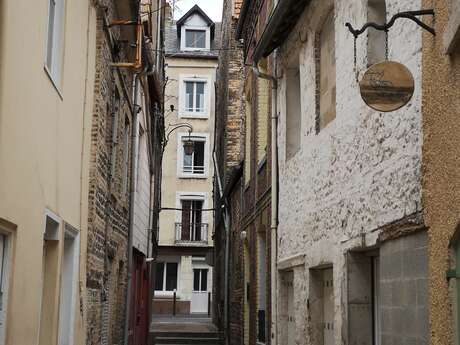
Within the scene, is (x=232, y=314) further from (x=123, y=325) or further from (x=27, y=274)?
(x=27, y=274)

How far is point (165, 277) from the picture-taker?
3712cm

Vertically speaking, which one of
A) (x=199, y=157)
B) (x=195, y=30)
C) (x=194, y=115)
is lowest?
(x=199, y=157)

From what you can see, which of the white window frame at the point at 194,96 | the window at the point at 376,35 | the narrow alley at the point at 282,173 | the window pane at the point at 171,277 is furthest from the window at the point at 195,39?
the window at the point at 376,35

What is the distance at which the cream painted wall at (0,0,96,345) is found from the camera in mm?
5535

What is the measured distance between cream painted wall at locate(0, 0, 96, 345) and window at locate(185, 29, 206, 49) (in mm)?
29813

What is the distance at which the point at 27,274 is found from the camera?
6.35m

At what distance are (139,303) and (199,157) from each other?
1977 cm

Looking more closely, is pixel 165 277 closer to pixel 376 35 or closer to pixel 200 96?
pixel 200 96

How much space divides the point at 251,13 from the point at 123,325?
22.6 ft

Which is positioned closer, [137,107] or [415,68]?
[415,68]

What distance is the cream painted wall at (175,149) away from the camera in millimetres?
37531

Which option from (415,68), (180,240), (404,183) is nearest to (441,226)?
(404,183)

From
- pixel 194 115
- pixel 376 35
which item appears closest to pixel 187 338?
pixel 376 35

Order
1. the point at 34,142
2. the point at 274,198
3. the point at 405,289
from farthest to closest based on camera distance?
1. the point at 274,198
2. the point at 34,142
3. the point at 405,289
